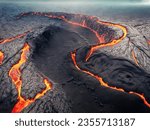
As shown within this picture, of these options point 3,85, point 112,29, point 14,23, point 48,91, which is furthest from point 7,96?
point 14,23

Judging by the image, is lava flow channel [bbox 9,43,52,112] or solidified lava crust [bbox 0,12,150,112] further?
solidified lava crust [bbox 0,12,150,112]

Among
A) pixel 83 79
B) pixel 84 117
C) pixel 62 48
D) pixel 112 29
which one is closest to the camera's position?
pixel 84 117

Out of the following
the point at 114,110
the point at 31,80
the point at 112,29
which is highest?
the point at 112,29

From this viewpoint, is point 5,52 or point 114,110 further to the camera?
point 5,52

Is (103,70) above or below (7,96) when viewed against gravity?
above

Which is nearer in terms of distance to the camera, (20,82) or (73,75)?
(20,82)

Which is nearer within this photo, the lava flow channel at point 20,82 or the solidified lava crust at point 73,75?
the lava flow channel at point 20,82

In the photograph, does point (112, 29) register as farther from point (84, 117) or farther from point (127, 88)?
point (84, 117)

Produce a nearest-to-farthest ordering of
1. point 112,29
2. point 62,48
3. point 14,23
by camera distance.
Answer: point 62,48, point 112,29, point 14,23
